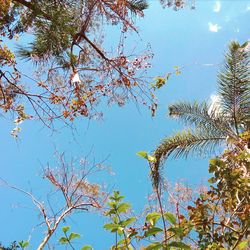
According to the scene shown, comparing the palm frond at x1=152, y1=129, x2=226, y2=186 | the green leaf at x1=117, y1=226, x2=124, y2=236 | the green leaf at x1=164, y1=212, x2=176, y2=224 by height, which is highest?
the palm frond at x1=152, y1=129, x2=226, y2=186

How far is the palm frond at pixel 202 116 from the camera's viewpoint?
924 cm

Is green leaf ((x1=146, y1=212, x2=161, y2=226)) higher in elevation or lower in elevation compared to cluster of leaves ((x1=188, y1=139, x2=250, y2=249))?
lower

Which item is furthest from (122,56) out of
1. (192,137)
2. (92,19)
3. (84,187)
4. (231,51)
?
(231,51)

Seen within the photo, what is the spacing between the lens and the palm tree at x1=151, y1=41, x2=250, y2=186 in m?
9.14

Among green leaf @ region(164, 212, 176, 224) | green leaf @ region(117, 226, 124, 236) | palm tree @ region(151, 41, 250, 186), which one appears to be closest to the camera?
green leaf @ region(164, 212, 176, 224)

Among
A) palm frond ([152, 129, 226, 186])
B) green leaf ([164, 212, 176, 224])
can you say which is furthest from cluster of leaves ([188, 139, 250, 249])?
palm frond ([152, 129, 226, 186])

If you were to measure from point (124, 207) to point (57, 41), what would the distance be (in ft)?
16.7

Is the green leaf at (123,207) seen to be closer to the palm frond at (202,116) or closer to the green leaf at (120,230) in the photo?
the green leaf at (120,230)

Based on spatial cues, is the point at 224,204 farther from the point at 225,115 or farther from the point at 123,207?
the point at 225,115

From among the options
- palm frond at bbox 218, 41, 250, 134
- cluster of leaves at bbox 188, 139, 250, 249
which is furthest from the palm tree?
cluster of leaves at bbox 188, 139, 250, 249

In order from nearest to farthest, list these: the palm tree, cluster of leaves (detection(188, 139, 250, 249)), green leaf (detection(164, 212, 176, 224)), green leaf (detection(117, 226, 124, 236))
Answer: green leaf (detection(164, 212, 176, 224)) → green leaf (detection(117, 226, 124, 236)) → cluster of leaves (detection(188, 139, 250, 249)) → the palm tree

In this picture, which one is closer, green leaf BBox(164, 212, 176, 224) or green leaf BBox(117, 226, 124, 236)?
green leaf BBox(164, 212, 176, 224)

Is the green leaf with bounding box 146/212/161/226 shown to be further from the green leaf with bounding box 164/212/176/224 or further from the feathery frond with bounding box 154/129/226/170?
the feathery frond with bounding box 154/129/226/170

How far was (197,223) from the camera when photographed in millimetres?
2434
